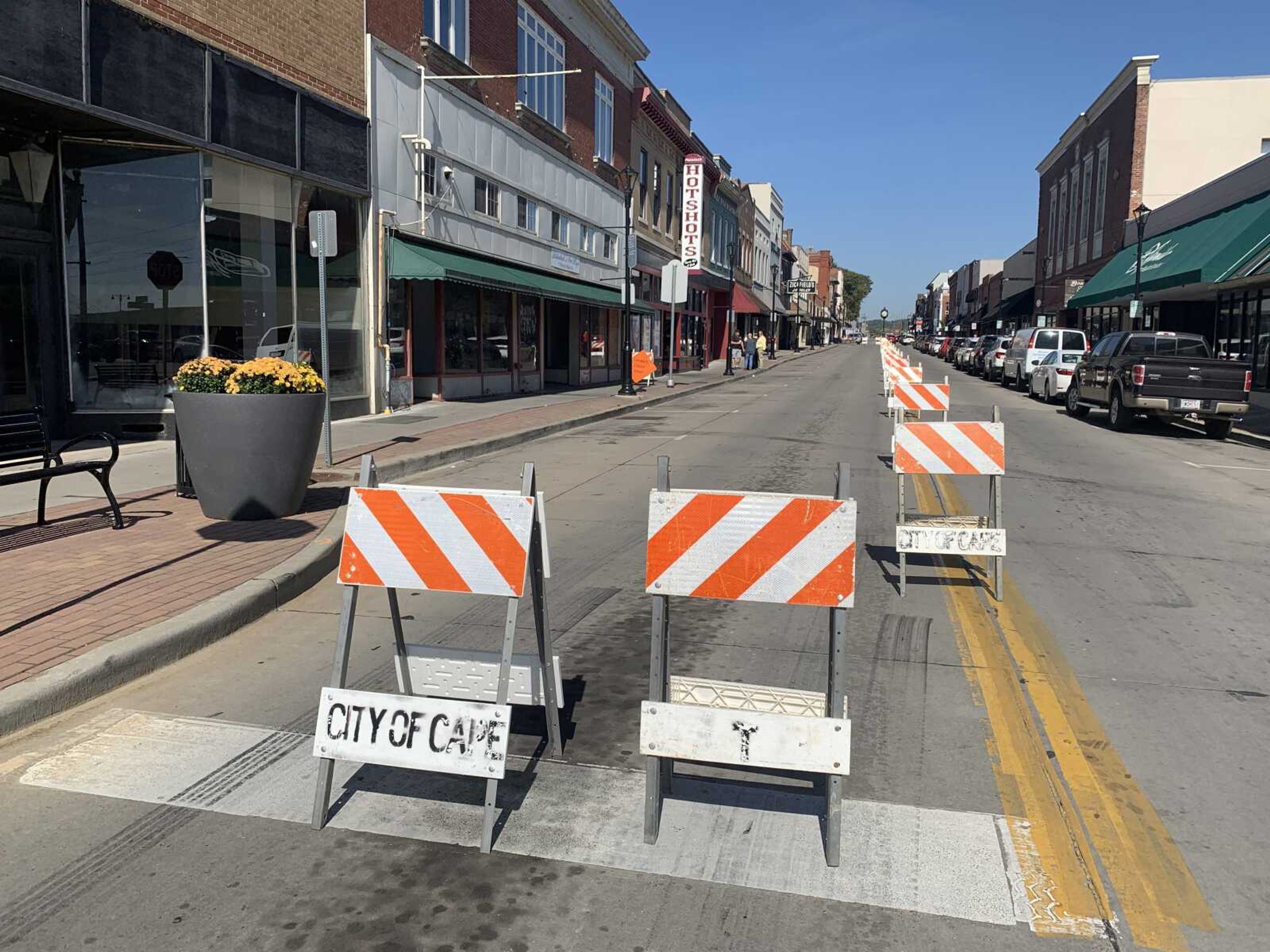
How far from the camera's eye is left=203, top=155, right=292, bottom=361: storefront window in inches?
564

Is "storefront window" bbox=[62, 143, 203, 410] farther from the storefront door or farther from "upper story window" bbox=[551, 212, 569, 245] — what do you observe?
"upper story window" bbox=[551, 212, 569, 245]

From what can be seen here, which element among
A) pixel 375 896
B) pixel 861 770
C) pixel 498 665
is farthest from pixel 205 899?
pixel 861 770

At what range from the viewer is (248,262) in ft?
49.6

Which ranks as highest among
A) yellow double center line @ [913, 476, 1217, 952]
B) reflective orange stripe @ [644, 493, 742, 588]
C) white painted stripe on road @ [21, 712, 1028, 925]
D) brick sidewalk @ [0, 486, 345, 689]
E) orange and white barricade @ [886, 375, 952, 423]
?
orange and white barricade @ [886, 375, 952, 423]

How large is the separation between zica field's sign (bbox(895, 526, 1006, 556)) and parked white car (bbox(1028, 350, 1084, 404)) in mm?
20049

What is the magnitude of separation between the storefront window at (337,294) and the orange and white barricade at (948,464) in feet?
37.0

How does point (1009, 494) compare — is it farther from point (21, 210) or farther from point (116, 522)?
point (21, 210)

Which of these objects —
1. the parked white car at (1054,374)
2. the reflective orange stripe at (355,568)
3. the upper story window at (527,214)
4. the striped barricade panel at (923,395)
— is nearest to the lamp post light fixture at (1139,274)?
the parked white car at (1054,374)

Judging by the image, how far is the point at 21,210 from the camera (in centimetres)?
1248

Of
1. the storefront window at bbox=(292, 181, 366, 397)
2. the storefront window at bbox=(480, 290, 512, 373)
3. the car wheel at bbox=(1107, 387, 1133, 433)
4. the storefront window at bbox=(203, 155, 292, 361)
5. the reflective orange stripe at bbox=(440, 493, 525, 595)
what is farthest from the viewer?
the storefront window at bbox=(480, 290, 512, 373)

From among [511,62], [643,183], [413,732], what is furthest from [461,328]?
[413,732]

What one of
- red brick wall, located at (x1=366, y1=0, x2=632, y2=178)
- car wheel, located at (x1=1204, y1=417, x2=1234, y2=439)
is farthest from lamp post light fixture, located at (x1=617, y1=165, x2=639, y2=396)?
car wheel, located at (x1=1204, y1=417, x2=1234, y2=439)

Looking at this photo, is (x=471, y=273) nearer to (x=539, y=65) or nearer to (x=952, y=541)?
(x=539, y=65)

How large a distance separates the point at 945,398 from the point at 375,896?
11009 millimetres
